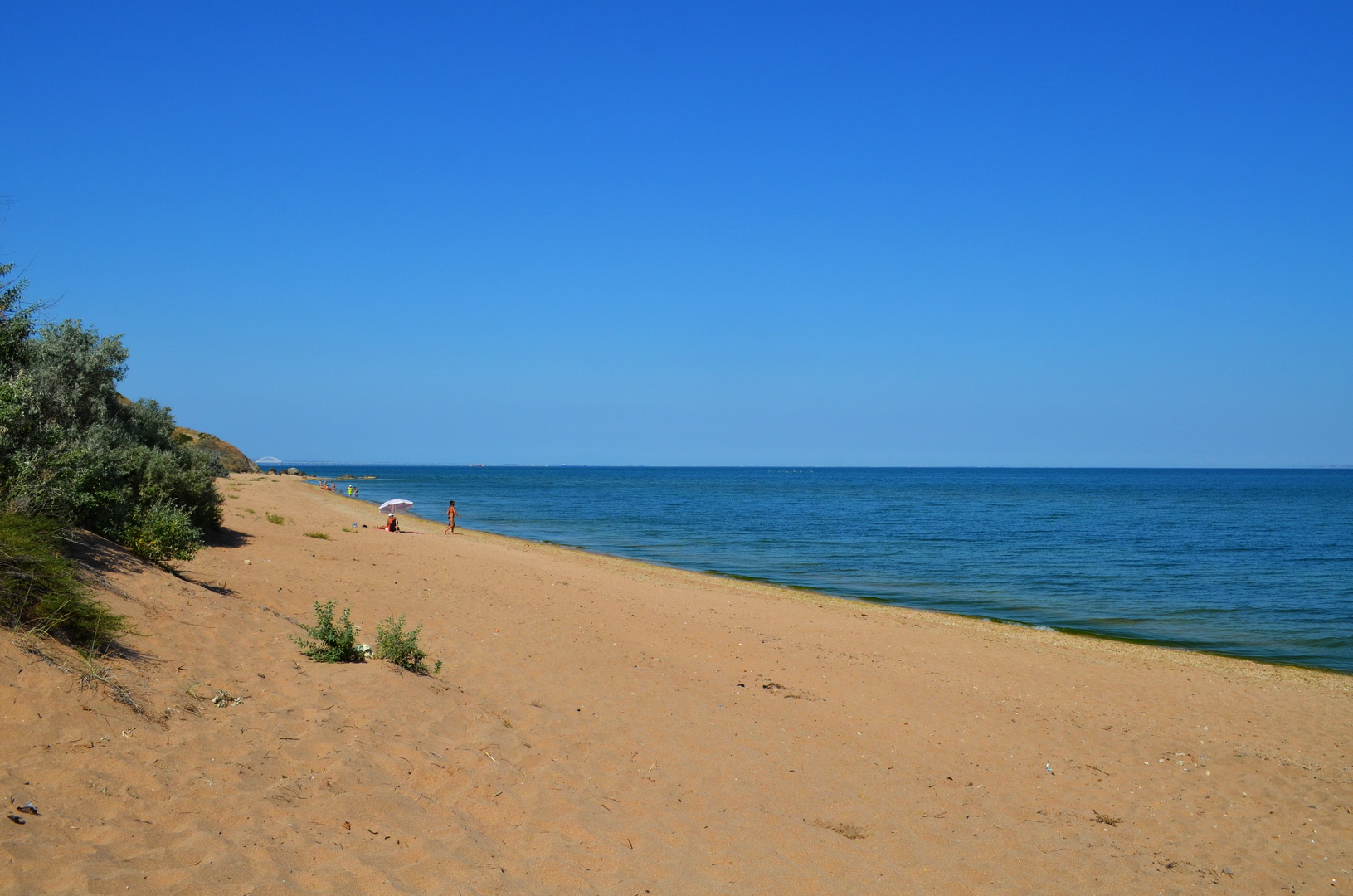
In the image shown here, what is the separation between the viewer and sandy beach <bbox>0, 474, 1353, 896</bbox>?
14.8ft

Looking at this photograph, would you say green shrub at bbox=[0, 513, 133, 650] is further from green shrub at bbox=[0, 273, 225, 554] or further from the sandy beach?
green shrub at bbox=[0, 273, 225, 554]

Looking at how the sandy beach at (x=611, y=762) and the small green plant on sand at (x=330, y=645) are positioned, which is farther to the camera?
the small green plant on sand at (x=330, y=645)

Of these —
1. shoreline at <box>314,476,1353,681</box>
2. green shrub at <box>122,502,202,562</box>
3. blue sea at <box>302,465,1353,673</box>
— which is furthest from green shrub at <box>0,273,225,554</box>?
A: blue sea at <box>302,465,1353,673</box>

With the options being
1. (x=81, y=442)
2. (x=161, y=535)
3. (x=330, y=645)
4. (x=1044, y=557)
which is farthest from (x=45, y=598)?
(x=1044, y=557)

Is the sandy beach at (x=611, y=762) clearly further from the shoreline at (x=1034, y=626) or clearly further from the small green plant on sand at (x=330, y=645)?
the shoreline at (x=1034, y=626)

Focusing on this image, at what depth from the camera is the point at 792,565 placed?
28.3 metres

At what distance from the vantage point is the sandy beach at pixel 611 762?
452 centimetres

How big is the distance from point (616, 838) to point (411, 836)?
4.70 ft

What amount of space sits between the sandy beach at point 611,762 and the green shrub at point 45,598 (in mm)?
275

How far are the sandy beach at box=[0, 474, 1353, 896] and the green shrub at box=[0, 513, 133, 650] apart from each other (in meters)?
0.27

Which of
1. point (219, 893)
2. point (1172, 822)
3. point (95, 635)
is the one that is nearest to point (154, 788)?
point (219, 893)

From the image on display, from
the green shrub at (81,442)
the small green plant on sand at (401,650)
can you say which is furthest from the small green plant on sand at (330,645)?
the green shrub at (81,442)

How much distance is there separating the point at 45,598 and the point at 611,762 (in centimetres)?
454

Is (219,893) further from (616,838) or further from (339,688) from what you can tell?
(339,688)
